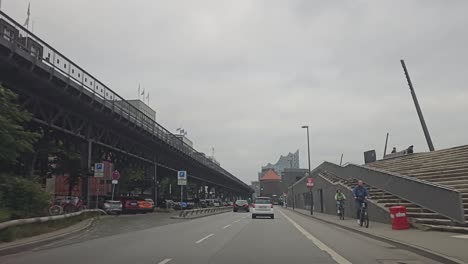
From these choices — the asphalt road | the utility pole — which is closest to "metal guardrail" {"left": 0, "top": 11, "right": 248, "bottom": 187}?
the asphalt road

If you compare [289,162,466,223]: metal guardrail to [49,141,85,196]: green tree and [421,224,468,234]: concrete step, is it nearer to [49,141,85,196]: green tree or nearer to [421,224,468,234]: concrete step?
[421,224,468,234]: concrete step

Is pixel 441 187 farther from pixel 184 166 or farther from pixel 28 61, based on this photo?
pixel 184 166

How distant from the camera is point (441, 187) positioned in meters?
17.0

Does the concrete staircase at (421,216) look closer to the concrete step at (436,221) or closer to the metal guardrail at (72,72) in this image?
the concrete step at (436,221)

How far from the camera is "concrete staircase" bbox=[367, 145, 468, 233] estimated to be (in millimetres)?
17212

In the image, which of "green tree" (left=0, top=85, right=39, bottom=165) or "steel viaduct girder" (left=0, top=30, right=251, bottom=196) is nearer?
"green tree" (left=0, top=85, right=39, bottom=165)

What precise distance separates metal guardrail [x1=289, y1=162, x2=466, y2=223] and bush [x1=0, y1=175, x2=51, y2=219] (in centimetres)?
1519

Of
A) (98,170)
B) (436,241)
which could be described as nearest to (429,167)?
(436,241)

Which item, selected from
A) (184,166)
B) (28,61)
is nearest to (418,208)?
(28,61)

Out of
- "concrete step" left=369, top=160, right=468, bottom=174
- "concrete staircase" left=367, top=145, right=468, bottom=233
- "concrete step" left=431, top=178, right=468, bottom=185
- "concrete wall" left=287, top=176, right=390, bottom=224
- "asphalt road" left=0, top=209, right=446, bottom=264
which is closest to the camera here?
"asphalt road" left=0, top=209, right=446, bottom=264

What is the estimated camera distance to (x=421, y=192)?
1916cm

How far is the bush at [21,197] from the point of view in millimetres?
17281

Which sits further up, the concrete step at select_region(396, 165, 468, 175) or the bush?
the concrete step at select_region(396, 165, 468, 175)

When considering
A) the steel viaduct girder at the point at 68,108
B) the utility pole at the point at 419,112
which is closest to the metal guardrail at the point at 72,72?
the steel viaduct girder at the point at 68,108
